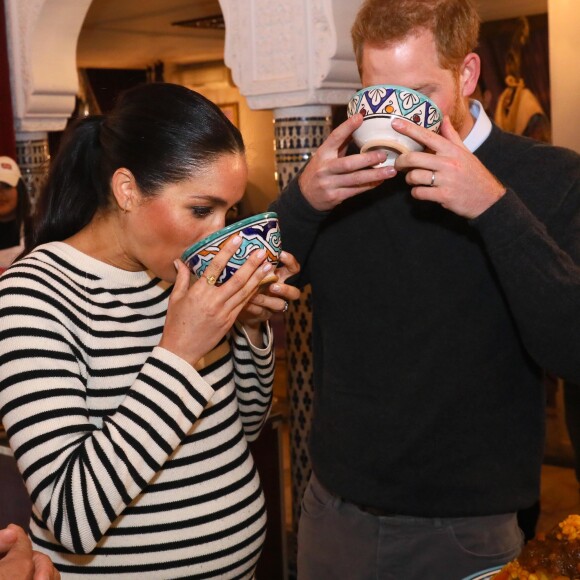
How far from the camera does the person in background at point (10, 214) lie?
3.97 m

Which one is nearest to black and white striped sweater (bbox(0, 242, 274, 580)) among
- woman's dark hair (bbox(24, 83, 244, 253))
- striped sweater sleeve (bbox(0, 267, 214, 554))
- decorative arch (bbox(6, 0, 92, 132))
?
striped sweater sleeve (bbox(0, 267, 214, 554))

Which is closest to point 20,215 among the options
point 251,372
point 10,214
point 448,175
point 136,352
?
point 10,214

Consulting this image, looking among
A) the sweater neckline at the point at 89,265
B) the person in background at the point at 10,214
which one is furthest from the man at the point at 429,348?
the person in background at the point at 10,214

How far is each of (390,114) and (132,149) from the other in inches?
16.9

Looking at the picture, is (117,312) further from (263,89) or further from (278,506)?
(263,89)

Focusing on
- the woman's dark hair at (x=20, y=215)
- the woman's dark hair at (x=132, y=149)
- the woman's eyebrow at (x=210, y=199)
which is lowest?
the woman's dark hair at (x=20, y=215)

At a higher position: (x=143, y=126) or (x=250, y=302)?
(x=143, y=126)

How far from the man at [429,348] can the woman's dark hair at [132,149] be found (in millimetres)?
248

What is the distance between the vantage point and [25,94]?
14.6 feet

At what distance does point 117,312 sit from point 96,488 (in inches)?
12.6

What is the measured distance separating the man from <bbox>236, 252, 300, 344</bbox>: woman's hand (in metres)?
0.16

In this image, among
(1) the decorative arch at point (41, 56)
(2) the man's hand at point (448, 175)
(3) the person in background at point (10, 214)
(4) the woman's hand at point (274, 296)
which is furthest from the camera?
(1) the decorative arch at point (41, 56)

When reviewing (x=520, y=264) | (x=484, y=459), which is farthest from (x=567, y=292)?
(x=484, y=459)

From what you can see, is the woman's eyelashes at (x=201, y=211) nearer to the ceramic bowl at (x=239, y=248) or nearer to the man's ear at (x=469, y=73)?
the ceramic bowl at (x=239, y=248)
